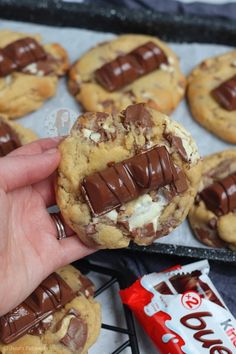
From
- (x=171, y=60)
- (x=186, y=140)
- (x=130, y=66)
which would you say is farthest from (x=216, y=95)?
(x=186, y=140)

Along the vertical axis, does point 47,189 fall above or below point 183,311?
above

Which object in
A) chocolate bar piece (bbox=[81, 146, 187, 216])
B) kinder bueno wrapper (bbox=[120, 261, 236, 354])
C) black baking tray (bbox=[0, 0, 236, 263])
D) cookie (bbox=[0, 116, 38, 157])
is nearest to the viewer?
chocolate bar piece (bbox=[81, 146, 187, 216])

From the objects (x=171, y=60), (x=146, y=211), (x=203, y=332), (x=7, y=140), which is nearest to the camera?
(x=146, y=211)

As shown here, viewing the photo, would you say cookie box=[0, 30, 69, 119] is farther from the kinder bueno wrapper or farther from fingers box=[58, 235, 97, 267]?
the kinder bueno wrapper

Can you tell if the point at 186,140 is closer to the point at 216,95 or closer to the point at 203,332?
the point at 203,332

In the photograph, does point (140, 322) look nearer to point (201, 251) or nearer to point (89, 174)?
point (201, 251)

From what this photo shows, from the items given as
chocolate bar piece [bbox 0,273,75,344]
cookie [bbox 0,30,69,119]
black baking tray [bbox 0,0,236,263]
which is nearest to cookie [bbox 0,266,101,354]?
chocolate bar piece [bbox 0,273,75,344]

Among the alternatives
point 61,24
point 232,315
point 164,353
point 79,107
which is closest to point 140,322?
point 164,353

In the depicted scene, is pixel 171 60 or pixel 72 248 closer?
pixel 72 248
